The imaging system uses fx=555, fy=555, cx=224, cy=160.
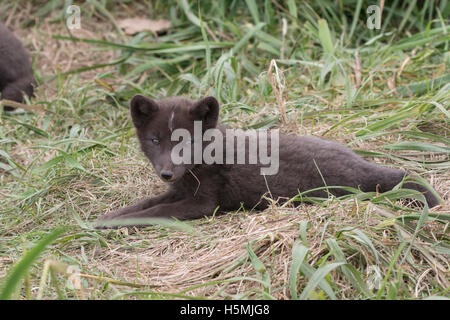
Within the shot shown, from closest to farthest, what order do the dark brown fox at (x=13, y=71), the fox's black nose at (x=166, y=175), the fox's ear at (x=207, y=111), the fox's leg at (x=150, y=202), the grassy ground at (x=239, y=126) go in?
the grassy ground at (x=239, y=126), the fox's black nose at (x=166, y=175), the fox's ear at (x=207, y=111), the fox's leg at (x=150, y=202), the dark brown fox at (x=13, y=71)

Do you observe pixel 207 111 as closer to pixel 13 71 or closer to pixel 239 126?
pixel 239 126

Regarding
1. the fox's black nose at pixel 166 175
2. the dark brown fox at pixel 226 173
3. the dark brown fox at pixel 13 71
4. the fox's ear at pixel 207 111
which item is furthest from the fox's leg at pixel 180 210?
the dark brown fox at pixel 13 71

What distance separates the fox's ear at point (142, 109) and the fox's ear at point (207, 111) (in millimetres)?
276

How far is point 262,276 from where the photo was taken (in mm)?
2805

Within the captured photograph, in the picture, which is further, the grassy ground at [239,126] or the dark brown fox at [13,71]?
the dark brown fox at [13,71]

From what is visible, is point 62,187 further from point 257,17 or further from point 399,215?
point 257,17

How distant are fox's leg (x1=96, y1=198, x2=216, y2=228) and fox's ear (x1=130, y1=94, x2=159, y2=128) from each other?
23.9 inches

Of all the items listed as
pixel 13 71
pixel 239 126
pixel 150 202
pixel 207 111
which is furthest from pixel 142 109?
pixel 13 71

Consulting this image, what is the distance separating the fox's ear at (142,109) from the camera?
12.4 feet

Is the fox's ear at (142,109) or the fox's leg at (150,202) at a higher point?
the fox's ear at (142,109)

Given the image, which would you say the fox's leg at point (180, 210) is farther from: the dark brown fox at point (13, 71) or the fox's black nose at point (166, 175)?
the dark brown fox at point (13, 71)

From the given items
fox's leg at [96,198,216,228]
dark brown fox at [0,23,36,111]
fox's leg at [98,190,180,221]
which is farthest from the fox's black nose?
dark brown fox at [0,23,36,111]

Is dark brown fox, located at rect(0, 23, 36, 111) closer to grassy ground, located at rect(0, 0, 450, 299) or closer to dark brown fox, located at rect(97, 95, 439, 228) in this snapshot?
grassy ground, located at rect(0, 0, 450, 299)

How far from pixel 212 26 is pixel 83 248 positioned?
394 centimetres
